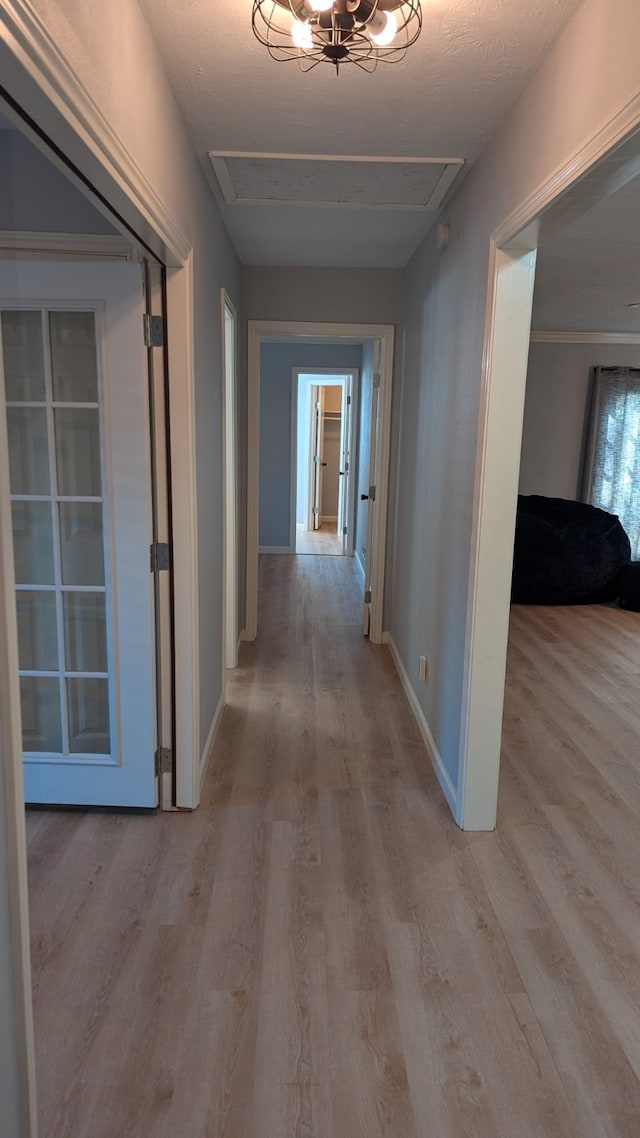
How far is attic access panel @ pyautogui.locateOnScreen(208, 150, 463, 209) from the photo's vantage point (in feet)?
8.43

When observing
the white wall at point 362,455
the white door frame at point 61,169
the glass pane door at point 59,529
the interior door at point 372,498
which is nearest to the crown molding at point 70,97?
the white door frame at point 61,169

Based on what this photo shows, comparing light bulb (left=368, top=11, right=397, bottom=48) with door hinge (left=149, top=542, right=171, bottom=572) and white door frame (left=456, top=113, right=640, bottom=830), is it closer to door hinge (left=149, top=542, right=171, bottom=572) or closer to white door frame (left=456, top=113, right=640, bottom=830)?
white door frame (left=456, top=113, right=640, bottom=830)

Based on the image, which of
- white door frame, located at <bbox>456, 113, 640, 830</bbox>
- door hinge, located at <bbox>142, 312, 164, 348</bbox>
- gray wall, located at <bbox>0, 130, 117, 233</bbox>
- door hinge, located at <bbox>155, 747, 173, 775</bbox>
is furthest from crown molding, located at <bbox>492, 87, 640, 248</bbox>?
door hinge, located at <bbox>155, 747, 173, 775</bbox>

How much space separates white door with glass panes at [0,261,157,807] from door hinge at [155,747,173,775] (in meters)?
0.04

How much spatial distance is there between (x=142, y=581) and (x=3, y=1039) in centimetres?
156

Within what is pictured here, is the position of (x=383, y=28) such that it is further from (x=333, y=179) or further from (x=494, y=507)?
(x=494, y=507)

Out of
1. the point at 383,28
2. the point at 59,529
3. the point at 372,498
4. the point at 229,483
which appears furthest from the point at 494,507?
the point at 372,498

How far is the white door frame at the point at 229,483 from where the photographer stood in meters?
3.58

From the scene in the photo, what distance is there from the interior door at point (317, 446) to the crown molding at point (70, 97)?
7416mm

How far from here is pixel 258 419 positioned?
473cm

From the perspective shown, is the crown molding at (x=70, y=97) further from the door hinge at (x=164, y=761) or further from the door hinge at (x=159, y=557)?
the door hinge at (x=164, y=761)

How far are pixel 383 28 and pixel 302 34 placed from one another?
6.8 inches

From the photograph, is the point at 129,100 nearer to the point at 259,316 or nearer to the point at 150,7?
the point at 150,7

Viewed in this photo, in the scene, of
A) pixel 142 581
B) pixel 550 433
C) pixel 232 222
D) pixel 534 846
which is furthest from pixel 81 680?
pixel 550 433
